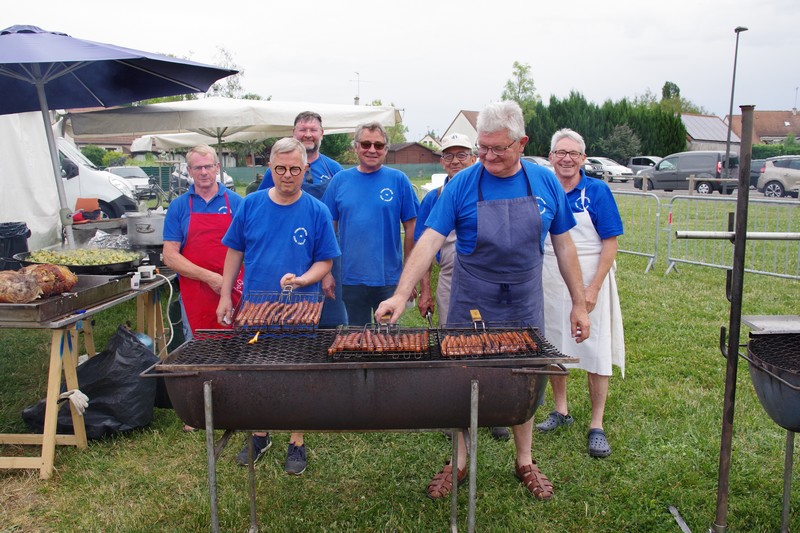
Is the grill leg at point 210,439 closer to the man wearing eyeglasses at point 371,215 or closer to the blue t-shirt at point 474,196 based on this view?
the blue t-shirt at point 474,196

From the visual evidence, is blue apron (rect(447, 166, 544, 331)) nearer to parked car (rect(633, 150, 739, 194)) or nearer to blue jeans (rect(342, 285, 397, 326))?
blue jeans (rect(342, 285, 397, 326))

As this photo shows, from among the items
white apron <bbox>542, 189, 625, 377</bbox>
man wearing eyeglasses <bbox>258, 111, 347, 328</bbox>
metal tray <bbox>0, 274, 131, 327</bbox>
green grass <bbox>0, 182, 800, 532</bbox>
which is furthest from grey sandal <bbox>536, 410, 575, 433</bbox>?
metal tray <bbox>0, 274, 131, 327</bbox>

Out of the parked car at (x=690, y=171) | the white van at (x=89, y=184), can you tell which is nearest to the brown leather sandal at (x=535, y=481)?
the white van at (x=89, y=184)

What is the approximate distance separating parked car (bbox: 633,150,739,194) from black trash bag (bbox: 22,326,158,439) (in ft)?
73.9

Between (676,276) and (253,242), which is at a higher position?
(253,242)

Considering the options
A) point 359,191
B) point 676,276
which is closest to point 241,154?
point 676,276

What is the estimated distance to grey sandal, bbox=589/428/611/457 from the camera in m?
3.83

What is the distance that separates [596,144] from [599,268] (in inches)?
1801

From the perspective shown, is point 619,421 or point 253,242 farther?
point 619,421

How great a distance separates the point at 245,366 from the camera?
249 centimetres

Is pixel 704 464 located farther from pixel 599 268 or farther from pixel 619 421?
pixel 599 268

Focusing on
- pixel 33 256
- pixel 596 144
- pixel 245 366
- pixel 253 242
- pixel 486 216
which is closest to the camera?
pixel 245 366

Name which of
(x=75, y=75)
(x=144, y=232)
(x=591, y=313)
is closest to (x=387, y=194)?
(x=591, y=313)

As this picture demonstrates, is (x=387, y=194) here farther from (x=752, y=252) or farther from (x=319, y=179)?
(x=752, y=252)
